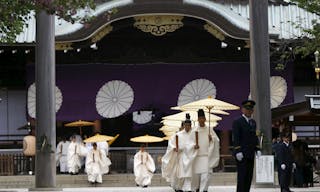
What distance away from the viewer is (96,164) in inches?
924

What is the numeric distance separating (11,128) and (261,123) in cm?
1118

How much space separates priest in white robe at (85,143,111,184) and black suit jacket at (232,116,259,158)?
11.7 meters

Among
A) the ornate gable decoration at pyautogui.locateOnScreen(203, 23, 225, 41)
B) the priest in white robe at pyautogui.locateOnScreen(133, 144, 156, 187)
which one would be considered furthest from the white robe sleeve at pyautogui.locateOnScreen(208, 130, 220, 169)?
the ornate gable decoration at pyautogui.locateOnScreen(203, 23, 225, 41)

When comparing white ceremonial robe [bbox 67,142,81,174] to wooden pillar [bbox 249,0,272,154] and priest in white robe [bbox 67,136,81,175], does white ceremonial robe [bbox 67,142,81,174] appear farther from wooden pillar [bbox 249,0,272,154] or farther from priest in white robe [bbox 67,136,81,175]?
wooden pillar [bbox 249,0,272,154]

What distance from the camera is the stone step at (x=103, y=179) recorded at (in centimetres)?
2278

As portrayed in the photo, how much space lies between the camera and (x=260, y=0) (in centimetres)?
1900

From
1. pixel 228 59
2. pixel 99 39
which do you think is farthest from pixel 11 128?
pixel 228 59

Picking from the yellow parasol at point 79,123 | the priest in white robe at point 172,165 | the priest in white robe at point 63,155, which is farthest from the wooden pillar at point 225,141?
the priest in white robe at point 172,165

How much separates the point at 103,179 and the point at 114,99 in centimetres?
353

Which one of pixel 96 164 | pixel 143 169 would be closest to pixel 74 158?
pixel 96 164

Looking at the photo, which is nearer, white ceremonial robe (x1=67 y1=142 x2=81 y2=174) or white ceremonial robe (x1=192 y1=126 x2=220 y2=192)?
white ceremonial robe (x1=192 y1=126 x2=220 y2=192)

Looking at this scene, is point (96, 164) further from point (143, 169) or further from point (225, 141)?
point (225, 141)

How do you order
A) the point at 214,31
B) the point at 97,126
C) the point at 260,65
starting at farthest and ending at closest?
1. the point at 97,126
2. the point at 214,31
3. the point at 260,65

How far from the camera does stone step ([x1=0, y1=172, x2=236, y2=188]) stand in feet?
74.7
